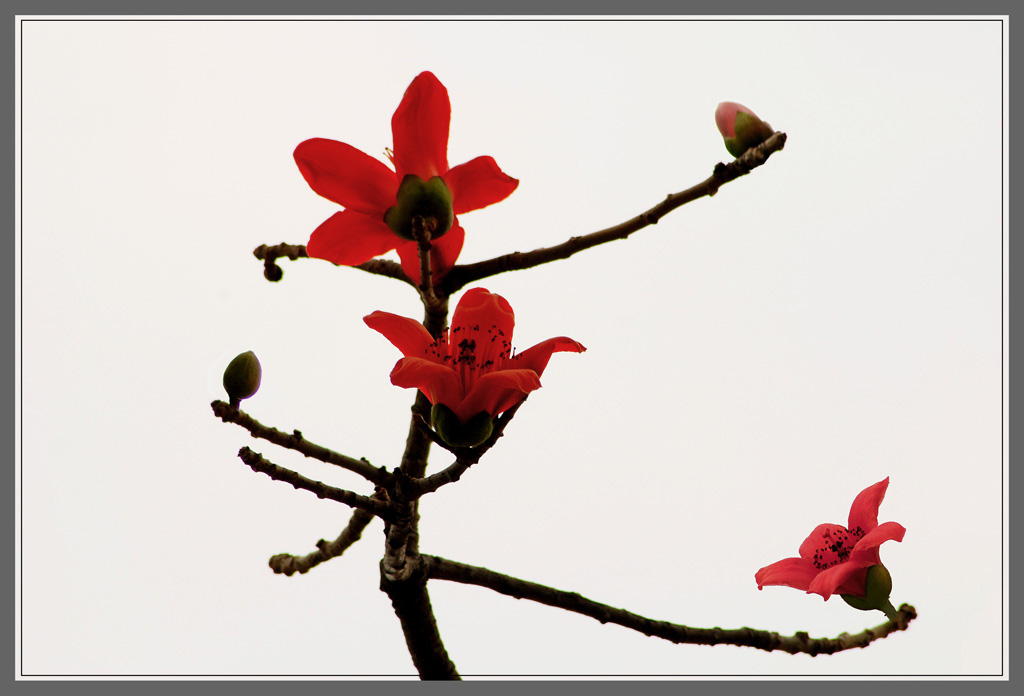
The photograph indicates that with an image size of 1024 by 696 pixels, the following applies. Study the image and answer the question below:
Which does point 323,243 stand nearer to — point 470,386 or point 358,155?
point 358,155

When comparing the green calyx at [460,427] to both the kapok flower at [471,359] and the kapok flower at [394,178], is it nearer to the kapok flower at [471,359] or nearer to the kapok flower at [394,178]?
the kapok flower at [471,359]

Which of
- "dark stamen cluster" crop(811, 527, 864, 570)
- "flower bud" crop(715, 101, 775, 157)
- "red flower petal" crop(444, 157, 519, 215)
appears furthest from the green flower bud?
"dark stamen cluster" crop(811, 527, 864, 570)

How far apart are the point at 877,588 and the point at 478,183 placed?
629mm

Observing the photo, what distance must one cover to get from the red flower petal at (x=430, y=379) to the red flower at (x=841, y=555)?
43cm

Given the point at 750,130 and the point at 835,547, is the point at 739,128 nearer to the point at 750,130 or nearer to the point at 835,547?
the point at 750,130

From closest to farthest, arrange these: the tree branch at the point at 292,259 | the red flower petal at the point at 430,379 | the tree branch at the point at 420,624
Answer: the red flower petal at the point at 430,379 < the tree branch at the point at 420,624 < the tree branch at the point at 292,259

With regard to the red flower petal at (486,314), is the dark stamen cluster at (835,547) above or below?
below

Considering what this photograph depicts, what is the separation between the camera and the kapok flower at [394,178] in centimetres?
92

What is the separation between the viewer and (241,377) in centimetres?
88

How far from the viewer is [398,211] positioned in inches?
36.6

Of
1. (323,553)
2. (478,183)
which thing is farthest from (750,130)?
(323,553)

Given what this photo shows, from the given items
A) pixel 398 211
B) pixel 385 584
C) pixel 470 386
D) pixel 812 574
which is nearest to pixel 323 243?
pixel 398 211

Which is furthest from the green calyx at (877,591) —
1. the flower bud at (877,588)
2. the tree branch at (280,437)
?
the tree branch at (280,437)

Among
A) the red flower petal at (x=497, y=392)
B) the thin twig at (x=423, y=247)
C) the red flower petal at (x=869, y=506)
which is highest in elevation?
the thin twig at (x=423, y=247)
